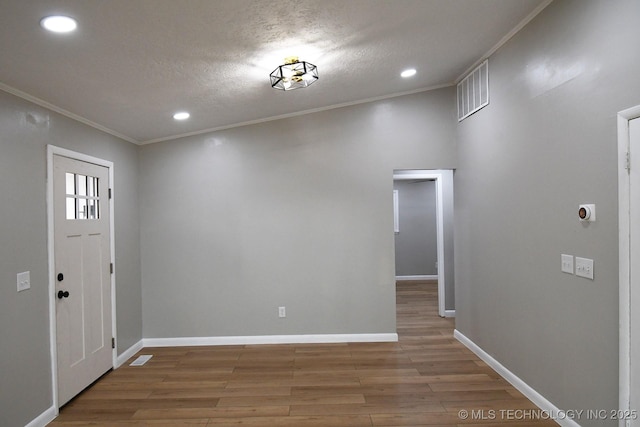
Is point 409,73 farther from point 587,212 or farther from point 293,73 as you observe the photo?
point 587,212

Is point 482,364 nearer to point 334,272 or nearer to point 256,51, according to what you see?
point 334,272

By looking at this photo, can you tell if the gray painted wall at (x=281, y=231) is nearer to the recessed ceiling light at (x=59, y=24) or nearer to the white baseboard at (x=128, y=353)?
the white baseboard at (x=128, y=353)

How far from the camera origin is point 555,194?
2.54 meters

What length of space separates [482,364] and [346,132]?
289 cm

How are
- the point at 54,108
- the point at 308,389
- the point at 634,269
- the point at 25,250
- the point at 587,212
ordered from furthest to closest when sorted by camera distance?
the point at 308,389
the point at 54,108
the point at 25,250
the point at 587,212
the point at 634,269

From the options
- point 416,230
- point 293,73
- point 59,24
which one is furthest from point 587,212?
point 416,230

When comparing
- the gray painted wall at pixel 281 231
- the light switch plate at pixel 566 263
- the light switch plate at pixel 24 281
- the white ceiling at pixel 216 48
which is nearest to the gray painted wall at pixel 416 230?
the gray painted wall at pixel 281 231

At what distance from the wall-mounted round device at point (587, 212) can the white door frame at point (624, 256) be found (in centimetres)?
20

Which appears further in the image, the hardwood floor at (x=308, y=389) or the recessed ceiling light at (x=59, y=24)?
the hardwood floor at (x=308, y=389)

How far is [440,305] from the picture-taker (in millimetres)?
5324

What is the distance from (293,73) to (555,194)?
82.3 inches

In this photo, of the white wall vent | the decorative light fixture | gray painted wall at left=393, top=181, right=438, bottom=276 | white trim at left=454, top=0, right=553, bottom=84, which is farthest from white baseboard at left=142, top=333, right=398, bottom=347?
gray painted wall at left=393, top=181, right=438, bottom=276

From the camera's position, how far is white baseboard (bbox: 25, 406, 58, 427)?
2.57 m

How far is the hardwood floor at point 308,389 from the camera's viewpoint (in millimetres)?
2688
